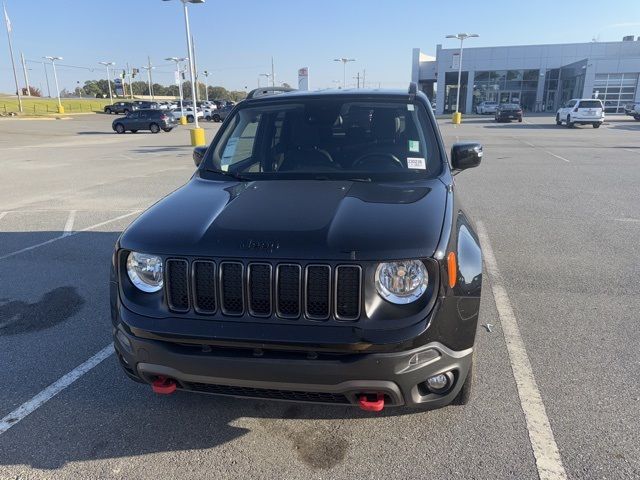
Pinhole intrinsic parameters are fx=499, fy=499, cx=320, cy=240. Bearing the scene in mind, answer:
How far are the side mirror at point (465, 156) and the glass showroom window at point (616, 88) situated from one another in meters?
59.1

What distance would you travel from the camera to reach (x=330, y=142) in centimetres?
386

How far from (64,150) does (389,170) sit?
71.0 ft

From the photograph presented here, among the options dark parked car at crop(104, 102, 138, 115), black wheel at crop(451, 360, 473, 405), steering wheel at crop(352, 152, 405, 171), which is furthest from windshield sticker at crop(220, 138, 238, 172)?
dark parked car at crop(104, 102, 138, 115)

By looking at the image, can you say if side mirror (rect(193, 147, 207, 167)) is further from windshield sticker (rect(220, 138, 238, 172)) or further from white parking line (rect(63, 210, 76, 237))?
white parking line (rect(63, 210, 76, 237))

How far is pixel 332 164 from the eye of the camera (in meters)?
3.70

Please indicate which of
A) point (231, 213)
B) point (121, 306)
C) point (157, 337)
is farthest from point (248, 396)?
point (231, 213)

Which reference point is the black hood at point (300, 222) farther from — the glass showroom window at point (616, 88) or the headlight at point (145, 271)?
the glass showroom window at point (616, 88)

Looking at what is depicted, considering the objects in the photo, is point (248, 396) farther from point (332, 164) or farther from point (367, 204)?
point (332, 164)

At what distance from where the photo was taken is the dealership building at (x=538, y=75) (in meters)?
54.7

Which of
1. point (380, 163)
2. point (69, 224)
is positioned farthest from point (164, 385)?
point (69, 224)

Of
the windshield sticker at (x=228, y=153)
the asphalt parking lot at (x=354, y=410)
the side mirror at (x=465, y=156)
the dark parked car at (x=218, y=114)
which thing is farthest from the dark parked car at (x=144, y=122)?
the side mirror at (x=465, y=156)

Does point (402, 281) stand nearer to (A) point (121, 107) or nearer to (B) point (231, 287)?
(B) point (231, 287)

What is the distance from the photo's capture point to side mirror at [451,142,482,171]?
405 cm

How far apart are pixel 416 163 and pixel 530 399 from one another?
5.69 feet
